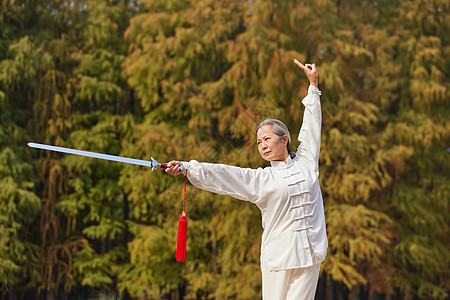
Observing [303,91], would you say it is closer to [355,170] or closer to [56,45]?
[355,170]

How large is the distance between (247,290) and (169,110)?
3.10m

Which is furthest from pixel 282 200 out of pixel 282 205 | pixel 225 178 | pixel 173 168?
pixel 173 168

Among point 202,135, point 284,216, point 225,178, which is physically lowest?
point 284,216

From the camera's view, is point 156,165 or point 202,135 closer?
point 156,165

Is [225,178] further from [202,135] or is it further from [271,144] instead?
[202,135]

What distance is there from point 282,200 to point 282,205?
0.03 meters

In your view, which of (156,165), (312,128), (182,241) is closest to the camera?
(156,165)

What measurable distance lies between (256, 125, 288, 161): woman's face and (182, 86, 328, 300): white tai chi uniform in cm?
5

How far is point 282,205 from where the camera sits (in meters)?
2.69

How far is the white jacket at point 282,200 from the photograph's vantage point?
259 centimetres

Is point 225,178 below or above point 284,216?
above

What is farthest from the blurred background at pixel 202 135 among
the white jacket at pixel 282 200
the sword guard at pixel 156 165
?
the sword guard at pixel 156 165

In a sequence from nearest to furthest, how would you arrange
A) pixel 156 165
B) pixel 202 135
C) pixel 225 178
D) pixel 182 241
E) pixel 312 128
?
pixel 156 165 < pixel 225 178 < pixel 182 241 < pixel 312 128 < pixel 202 135

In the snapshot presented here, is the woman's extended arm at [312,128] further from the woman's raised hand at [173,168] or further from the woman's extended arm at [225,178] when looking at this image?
the woman's raised hand at [173,168]
